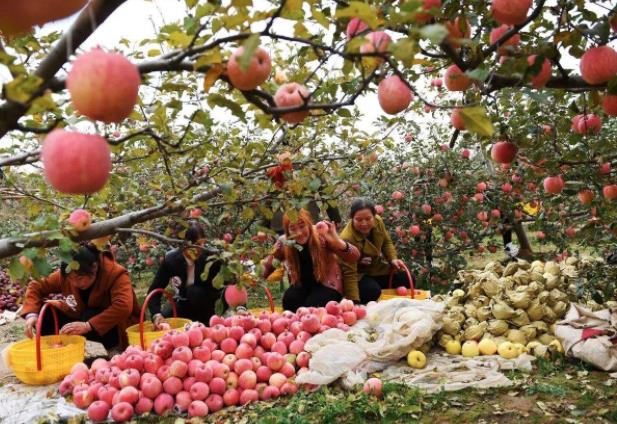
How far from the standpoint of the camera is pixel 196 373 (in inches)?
122

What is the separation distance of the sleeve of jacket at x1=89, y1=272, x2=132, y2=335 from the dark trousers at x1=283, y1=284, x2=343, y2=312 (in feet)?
4.31

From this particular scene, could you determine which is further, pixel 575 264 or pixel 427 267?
pixel 427 267

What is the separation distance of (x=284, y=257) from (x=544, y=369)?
2.16 meters

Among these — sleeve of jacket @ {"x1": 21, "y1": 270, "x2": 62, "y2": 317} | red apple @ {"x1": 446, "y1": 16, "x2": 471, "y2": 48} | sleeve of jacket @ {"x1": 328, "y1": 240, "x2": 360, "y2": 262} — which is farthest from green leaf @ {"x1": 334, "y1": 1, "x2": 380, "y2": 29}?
sleeve of jacket @ {"x1": 21, "y1": 270, "x2": 62, "y2": 317}

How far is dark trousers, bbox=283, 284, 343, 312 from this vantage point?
4.55m

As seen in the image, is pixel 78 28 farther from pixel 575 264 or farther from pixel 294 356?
pixel 575 264

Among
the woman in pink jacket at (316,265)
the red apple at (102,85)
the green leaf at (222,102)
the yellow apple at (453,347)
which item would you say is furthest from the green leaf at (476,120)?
the woman in pink jacket at (316,265)

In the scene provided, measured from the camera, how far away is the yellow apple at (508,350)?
3.47 meters

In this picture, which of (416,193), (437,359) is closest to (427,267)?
(416,193)

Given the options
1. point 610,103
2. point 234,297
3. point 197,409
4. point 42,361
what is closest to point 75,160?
point 610,103

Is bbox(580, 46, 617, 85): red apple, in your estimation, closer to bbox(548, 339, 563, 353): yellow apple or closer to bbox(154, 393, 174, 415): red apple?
bbox(548, 339, 563, 353): yellow apple

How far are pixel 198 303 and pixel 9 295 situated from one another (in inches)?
180

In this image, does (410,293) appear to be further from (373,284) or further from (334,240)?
(334,240)

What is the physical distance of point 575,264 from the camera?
4062mm
